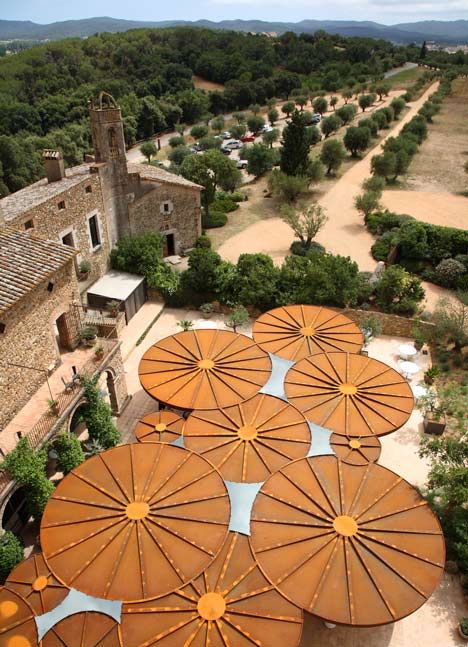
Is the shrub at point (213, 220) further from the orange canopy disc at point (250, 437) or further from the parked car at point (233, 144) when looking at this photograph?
the parked car at point (233, 144)

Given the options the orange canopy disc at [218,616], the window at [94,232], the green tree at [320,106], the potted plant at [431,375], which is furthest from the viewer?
the green tree at [320,106]

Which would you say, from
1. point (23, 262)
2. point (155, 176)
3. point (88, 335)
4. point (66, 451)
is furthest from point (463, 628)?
point (155, 176)

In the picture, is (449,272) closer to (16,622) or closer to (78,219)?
(78,219)

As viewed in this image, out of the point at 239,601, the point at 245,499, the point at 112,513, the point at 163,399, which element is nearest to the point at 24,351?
the point at 163,399

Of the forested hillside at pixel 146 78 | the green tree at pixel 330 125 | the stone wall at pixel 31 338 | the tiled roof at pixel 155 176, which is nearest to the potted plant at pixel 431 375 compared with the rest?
the stone wall at pixel 31 338

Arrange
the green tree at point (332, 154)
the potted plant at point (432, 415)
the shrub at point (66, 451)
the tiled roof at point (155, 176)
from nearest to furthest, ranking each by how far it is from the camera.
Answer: the shrub at point (66, 451), the potted plant at point (432, 415), the tiled roof at point (155, 176), the green tree at point (332, 154)

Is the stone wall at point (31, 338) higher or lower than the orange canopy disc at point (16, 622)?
higher

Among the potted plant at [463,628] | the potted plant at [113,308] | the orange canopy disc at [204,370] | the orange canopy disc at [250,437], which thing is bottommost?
the potted plant at [463,628]

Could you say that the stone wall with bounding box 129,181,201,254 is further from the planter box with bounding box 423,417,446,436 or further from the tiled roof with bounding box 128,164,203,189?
the planter box with bounding box 423,417,446,436

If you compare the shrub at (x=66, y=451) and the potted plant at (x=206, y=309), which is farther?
the potted plant at (x=206, y=309)
